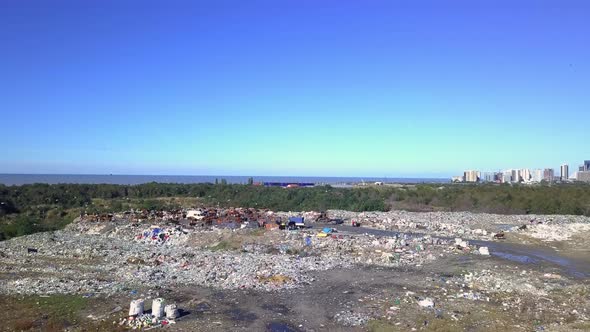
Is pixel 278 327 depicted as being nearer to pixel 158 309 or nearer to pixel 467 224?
pixel 158 309

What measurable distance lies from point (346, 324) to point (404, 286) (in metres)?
3.95

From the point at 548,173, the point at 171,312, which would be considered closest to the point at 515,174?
the point at 548,173

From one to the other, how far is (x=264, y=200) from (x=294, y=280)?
3095 cm

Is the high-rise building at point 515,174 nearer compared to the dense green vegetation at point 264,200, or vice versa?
the dense green vegetation at point 264,200

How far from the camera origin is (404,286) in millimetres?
13422

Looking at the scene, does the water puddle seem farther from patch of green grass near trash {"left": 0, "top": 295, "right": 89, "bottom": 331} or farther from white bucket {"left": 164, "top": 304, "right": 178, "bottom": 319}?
patch of green grass near trash {"left": 0, "top": 295, "right": 89, "bottom": 331}

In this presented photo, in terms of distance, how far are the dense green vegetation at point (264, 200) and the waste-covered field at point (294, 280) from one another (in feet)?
43.2

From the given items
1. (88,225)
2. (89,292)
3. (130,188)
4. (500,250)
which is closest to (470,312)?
(89,292)

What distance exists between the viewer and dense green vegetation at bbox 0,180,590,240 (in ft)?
125

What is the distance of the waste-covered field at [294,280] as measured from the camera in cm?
1022

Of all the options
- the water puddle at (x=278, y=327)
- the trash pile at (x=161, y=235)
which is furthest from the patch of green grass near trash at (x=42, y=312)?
the trash pile at (x=161, y=235)

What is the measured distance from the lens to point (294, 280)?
547 inches

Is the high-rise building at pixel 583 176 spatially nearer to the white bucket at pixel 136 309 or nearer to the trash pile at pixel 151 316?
the trash pile at pixel 151 316

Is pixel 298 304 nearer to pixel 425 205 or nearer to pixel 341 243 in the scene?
pixel 341 243
